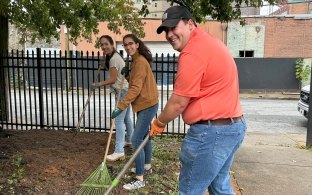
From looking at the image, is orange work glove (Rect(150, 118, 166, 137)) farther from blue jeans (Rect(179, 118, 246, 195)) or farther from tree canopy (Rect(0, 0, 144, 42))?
tree canopy (Rect(0, 0, 144, 42))

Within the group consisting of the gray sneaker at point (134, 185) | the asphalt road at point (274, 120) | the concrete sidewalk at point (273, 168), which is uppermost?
the gray sneaker at point (134, 185)

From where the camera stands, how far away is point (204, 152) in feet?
8.39

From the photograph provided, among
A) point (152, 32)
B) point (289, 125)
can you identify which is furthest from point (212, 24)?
point (289, 125)

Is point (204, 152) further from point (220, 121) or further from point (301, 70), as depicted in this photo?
point (301, 70)

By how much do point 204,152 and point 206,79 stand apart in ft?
1.71

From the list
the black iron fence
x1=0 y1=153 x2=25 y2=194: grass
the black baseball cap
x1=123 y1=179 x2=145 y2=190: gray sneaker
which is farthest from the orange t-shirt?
the black iron fence

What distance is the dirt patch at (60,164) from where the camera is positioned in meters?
4.10

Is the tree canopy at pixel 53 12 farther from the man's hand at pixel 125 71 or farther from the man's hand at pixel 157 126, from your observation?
the man's hand at pixel 157 126

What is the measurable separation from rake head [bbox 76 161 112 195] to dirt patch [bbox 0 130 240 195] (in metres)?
0.17

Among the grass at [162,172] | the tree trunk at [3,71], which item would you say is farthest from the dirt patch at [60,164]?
the tree trunk at [3,71]

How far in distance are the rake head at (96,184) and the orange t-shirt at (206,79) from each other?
1686 millimetres

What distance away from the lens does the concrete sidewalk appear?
4.52m

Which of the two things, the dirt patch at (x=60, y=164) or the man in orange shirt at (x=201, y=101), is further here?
the dirt patch at (x=60, y=164)

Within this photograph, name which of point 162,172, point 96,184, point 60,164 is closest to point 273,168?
point 162,172
